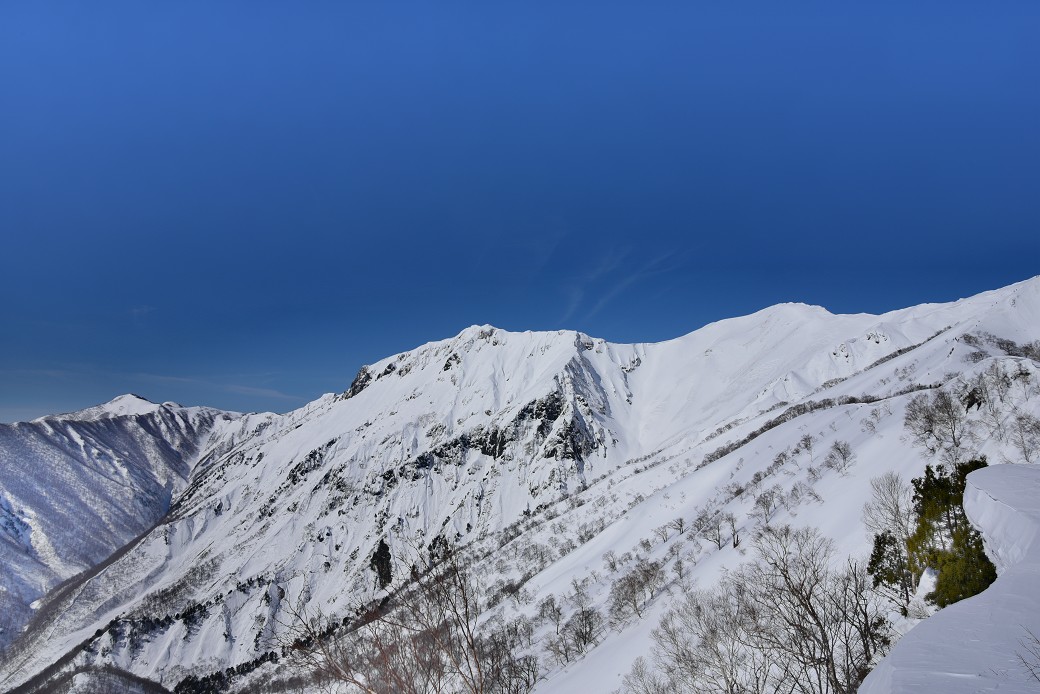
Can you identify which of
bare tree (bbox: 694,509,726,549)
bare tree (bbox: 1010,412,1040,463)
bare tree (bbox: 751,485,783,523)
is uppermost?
bare tree (bbox: 1010,412,1040,463)

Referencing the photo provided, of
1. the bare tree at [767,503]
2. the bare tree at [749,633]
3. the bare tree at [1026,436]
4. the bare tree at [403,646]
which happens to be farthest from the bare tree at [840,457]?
the bare tree at [403,646]

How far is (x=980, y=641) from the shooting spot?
6895mm

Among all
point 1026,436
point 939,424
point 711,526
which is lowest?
point 711,526

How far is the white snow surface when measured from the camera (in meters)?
5.72

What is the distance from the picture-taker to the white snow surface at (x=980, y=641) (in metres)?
5.72

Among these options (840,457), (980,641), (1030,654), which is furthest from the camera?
(840,457)

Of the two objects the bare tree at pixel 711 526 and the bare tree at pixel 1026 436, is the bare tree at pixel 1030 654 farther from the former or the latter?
the bare tree at pixel 711 526

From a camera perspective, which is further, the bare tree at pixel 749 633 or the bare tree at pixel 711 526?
the bare tree at pixel 711 526

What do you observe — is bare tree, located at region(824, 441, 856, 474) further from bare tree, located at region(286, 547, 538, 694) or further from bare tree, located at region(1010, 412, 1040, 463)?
bare tree, located at region(286, 547, 538, 694)

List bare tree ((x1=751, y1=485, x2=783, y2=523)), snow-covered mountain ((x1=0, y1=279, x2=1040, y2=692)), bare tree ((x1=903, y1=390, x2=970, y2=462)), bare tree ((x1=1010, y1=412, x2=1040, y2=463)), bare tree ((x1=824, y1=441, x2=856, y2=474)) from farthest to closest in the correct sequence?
bare tree ((x1=751, y1=485, x2=783, y2=523)) → bare tree ((x1=824, y1=441, x2=856, y2=474)) → snow-covered mountain ((x1=0, y1=279, x2=1040, y2=692)) → bare tree ((x1=903, y1=390, x2=970, y2=462)) → bare tree ((x1=1010, y1=412, x2=1040, y2=463))

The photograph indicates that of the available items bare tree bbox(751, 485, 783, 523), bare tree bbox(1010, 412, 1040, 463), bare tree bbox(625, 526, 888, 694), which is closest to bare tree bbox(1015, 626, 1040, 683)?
bare tree bbox(625, 526, 888, 694)

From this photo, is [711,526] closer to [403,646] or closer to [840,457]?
[840,457]

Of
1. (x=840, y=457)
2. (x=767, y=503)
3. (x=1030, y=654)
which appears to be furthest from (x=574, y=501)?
(x=1030, y=654)

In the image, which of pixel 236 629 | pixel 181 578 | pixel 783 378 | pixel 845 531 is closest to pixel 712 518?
pixel 845 531
